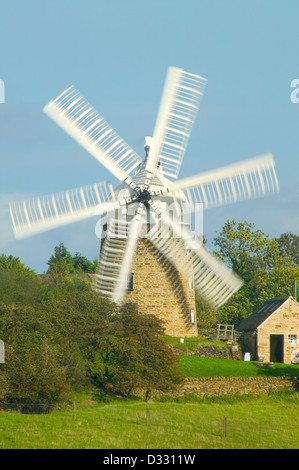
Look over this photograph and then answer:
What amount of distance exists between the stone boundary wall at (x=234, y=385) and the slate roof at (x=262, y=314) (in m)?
7.65

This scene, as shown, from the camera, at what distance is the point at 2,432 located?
2741cm

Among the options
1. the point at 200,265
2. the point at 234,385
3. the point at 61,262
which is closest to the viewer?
the point at 234,385

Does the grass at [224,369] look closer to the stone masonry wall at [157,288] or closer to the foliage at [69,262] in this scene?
the stone masonry wall at [157,288]

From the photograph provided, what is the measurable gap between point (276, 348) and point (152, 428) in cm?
2600

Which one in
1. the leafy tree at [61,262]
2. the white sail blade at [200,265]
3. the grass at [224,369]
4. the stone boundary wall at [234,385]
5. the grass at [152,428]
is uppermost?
the leafy tree at [61,262]

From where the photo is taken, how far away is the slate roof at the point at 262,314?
50094mm

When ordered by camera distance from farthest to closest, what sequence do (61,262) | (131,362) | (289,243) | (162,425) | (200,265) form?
(289,243)
(61,262)
(200,265)
(131,362)
(162,425)

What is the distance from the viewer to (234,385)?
133 feet

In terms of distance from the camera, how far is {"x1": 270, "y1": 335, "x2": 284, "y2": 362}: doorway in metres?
52.5

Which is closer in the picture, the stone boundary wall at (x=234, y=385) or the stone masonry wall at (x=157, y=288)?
the stone boundary wall at (x=234, y=385)

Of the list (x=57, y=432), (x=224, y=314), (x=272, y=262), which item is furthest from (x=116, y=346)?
(x=272, y=262)

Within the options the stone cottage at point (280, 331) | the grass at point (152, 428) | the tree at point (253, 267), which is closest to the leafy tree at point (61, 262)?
the tree at point (253, 267)

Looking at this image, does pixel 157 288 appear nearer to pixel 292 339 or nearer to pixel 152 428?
pixel 292 339

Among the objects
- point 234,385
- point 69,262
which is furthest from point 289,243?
point 234,385
